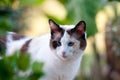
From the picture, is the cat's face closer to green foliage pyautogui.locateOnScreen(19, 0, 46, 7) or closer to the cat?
the cat

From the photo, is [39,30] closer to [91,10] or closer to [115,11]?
[115,11]

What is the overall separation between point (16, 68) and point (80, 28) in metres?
1.27

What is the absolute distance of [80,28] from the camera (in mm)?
1893

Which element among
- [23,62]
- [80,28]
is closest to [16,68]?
[23,62]

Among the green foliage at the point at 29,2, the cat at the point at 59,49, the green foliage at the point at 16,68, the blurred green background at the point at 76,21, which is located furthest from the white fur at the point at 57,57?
the green foliage at the point at 16,68

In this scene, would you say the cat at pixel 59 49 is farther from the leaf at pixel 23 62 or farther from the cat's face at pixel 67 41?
the leaf at pixel 23 62

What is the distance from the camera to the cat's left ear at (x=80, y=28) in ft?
6.10

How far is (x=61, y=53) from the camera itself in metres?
1.92

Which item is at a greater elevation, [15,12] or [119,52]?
[15,12]

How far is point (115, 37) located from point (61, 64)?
7.30ft

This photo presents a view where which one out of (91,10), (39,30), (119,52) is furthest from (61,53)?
(39,30)

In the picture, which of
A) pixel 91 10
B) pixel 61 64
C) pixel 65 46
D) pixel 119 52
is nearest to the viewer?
pixel 65 46

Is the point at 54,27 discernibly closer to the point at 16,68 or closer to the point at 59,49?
the point at 59,49

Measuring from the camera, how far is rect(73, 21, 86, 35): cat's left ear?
73.2 inches
